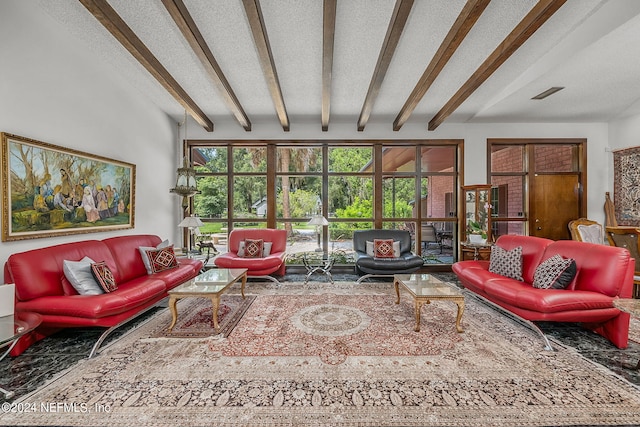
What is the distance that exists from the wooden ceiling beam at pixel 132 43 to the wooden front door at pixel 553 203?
6783 mm

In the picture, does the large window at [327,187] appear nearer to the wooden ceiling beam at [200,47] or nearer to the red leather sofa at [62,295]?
the wooden ceiling beam at [200,47]

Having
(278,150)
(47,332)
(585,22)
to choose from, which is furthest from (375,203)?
(47,332)

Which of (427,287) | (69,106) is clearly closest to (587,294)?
(427,287)

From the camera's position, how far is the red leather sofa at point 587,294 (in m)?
2.59

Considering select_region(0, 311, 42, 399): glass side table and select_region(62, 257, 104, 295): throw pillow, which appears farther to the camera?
select_region(62, 257, 104, 295): throw pillow

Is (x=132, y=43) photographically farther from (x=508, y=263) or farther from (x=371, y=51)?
(x=508, y=263)

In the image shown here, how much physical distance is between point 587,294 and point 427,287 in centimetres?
144

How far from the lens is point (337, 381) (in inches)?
82.4

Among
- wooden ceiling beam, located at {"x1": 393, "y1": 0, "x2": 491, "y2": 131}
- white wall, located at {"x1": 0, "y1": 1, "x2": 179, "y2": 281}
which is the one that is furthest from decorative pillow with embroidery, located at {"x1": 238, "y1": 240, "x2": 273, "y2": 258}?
wooden ceiling beam, located at {"x1": 393, "y1": 0, "x2": 491, "y2": 131}

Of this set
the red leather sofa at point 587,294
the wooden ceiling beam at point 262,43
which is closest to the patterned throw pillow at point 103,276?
the wooden ceiling beam at point 262,43

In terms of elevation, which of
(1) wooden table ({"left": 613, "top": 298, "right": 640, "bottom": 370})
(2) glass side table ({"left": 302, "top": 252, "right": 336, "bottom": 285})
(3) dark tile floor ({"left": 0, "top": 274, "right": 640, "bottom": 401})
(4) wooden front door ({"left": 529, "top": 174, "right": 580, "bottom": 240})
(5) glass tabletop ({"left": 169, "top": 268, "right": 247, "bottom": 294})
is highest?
(4) wooden front door ({"left": 529, "top": 174, "right": 580, "bottom": 240})

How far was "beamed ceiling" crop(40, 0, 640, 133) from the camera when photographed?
2611 millimetres

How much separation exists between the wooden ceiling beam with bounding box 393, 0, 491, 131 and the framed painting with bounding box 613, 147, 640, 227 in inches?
173

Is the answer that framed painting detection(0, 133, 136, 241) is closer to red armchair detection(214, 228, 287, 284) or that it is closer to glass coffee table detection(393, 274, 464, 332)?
red armchair detection(214, 228, 287, 284)
